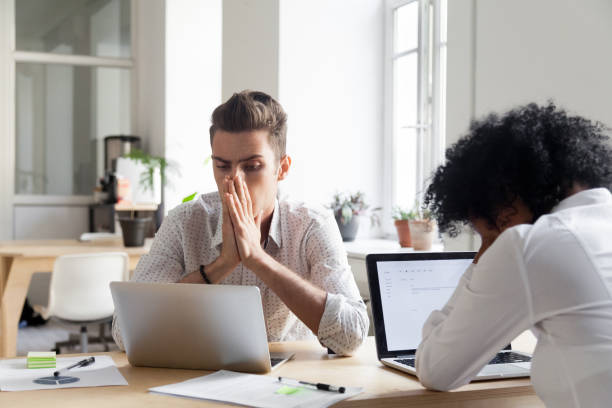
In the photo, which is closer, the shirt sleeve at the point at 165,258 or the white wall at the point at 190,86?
the shirt sleeve at the point at 165,258

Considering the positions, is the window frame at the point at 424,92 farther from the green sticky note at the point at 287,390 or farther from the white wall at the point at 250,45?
the green sticky note at the point at 287,390

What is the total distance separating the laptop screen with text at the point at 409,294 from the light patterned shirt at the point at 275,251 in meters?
0.24

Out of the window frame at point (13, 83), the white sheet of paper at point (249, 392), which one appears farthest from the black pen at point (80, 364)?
the window frame at point (13, 83)

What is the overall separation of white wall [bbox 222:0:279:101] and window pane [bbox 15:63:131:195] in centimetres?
291

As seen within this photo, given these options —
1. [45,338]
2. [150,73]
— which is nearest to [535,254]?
[45,338]

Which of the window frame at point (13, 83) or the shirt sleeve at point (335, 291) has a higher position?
the window frame at point (13, 83)

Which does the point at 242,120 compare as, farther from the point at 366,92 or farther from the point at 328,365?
the point at 366,92

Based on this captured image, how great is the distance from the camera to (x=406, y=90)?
3.96 m

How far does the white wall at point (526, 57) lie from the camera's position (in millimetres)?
2219

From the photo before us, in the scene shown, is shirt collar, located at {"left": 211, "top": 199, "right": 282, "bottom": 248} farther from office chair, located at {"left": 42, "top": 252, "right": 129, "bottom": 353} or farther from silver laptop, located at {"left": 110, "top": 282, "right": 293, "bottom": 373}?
office chair, located at {"left": 42, "top": 252, "right": 129, "bottom": 353}

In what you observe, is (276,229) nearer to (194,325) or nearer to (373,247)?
(194,325)

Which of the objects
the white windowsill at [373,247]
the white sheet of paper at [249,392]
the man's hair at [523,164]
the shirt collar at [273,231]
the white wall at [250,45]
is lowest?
the white sheet of paper at [249,392]

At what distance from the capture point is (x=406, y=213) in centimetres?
351

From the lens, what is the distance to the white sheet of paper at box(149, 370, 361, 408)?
123 cm
